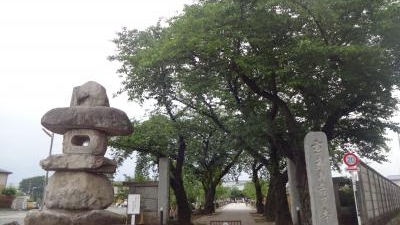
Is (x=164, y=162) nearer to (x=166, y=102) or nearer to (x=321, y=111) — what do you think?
(x=166, y=102)

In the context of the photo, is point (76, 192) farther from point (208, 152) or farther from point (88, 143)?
point (208, 152)

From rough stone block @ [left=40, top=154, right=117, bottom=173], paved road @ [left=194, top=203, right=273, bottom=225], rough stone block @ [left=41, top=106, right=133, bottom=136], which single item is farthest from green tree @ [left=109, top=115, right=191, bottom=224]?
rough stone block @ [left=40, top=154, right=117, bottom=173]

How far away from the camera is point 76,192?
11359 mm

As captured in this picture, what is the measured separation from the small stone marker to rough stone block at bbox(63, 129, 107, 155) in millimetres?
6944

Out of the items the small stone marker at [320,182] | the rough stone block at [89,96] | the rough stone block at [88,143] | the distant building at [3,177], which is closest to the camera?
the small stone marker at [320,182]

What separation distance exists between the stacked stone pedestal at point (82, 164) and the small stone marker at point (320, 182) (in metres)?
6.25

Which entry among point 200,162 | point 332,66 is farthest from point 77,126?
point 200,162

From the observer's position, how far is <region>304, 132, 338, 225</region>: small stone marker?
38.1 ft

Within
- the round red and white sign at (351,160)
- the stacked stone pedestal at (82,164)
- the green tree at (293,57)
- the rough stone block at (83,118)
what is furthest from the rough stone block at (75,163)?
the round red and white sign at (351,160)

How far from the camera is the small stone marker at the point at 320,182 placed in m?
11.6

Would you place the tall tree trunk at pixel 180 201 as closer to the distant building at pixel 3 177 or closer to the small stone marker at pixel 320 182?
the small stone marker at pixel 320 182

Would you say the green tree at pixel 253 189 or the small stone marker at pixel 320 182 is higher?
the green tree at pixel 253 189

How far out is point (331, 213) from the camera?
1160 centimetres

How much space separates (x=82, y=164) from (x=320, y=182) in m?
7.73
